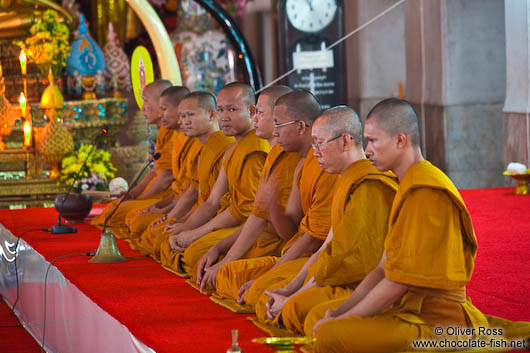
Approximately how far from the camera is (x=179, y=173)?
220 inches

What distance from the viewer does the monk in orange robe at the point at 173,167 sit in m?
5.52

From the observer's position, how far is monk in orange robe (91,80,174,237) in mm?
6055

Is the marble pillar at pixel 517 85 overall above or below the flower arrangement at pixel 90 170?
above

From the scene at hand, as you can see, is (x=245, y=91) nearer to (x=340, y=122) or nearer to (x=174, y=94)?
(x=174, y=94)

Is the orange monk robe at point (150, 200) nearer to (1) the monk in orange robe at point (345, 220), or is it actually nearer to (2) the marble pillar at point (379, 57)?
(1) the monk in orange robe at point (345, 220)

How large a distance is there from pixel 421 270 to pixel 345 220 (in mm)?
451

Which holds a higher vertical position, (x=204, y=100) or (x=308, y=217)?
(x=204, y=100)

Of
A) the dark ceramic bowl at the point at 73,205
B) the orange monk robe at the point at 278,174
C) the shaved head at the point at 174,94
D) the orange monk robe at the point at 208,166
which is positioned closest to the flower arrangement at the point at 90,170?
the dark ceramic bowl at the point at 73,205

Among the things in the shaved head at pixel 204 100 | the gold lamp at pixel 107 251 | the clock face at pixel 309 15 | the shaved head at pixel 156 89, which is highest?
the clock face at pixel 309 15

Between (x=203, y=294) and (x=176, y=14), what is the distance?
8.54 metres

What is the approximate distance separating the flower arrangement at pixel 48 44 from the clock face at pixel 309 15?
2.20m

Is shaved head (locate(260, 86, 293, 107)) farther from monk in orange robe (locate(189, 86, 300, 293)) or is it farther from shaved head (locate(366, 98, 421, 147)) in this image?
shaved head (locate(366, 98, 421, 147))

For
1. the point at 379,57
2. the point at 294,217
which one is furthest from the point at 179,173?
the point at 379,57

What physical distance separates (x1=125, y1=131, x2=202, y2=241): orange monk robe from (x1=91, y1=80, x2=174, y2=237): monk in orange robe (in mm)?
179
